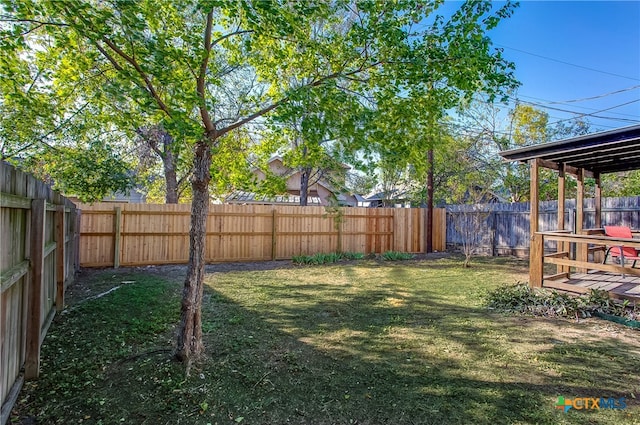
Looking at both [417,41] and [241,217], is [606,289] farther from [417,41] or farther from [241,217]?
[241,217]

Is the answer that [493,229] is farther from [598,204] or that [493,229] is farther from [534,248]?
[534,248]

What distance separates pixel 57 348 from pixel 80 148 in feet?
14.0

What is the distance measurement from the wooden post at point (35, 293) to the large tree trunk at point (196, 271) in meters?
1.00

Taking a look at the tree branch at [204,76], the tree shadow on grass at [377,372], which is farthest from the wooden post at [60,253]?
the tree branch at [204,76]

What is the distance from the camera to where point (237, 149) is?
15.0 feet

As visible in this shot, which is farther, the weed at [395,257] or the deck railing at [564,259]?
the weed at [395,257]

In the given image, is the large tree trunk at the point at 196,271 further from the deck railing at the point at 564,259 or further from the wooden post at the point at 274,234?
the wooden post at the point at 274,234

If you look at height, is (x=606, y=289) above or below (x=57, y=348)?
above

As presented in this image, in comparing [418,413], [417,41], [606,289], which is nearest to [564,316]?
[606,289]

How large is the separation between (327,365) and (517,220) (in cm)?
1025

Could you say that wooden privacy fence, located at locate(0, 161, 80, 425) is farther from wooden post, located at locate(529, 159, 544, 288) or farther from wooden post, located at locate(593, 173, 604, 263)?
wooden post, located at locate(593, 173, 604, 263)

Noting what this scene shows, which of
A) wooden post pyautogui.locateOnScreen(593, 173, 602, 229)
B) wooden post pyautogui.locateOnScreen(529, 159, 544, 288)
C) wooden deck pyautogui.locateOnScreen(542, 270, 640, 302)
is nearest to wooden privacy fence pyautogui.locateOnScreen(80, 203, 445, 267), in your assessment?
wooden post pyautogui.locateOnScreen(529, 159, 544, 288)

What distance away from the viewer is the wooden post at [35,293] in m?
2.42

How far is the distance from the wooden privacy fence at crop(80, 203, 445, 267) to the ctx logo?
187 inches
